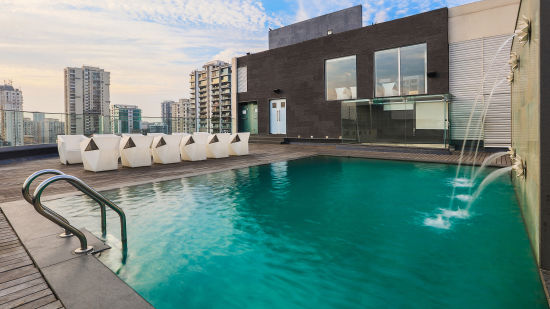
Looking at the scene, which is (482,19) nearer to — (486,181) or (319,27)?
(486,181)

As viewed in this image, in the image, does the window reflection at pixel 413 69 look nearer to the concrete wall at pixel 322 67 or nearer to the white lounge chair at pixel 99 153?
the concrete wall at pixel 322 67

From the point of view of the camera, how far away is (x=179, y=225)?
3598 millimetres

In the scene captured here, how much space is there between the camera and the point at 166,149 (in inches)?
353

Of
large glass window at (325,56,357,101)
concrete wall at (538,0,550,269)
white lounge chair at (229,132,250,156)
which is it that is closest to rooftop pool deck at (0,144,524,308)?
white lounge chair at (229,132,250,156)

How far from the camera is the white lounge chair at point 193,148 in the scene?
950cm

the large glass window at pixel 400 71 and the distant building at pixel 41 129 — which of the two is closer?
the distant building at pixel 41 129

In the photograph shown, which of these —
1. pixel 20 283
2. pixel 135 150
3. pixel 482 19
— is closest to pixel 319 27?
pixel 482 19

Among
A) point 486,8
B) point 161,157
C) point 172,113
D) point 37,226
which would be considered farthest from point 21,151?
point 172,113

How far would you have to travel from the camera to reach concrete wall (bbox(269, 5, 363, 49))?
23.6m

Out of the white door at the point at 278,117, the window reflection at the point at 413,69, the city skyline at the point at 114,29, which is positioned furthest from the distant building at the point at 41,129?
the window reflection at the point at 413,69

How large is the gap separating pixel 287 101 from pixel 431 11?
8.19 metres

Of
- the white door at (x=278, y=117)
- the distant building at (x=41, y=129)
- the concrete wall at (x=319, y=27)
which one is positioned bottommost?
the distant building at (x=41, y=129)

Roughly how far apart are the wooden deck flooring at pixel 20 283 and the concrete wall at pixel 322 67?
536 inches

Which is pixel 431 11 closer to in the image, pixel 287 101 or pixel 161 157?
pixel 287 101
